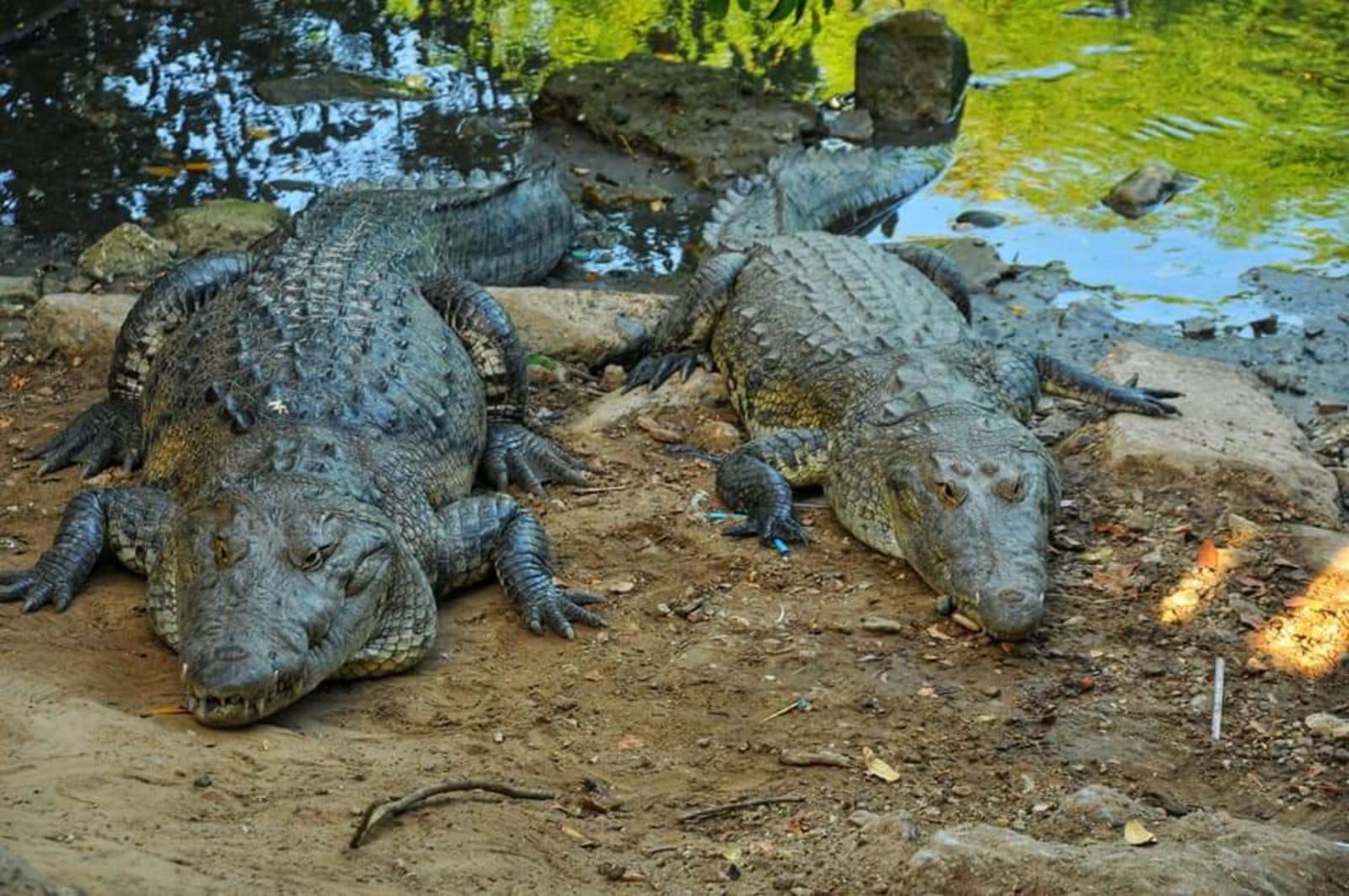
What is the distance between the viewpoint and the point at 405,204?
6996 millimetres

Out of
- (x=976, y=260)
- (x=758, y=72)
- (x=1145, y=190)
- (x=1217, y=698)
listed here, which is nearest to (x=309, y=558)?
(x=1217, y=698)

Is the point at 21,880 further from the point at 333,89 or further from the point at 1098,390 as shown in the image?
the point at 333,89

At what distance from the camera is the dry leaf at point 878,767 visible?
400 centimetres

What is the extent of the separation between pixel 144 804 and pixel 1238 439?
3.99m

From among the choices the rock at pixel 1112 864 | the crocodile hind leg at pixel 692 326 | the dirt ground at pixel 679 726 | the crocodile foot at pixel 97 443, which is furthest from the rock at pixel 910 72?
the rock at pixel 1112 864

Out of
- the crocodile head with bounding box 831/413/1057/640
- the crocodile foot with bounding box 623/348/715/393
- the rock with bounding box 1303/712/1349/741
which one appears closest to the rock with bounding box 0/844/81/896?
the crocodile head with bounding box 831/413/1057/640

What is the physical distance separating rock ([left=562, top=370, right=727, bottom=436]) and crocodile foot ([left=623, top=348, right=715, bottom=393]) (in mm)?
30

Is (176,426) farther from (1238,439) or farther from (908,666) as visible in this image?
(1238,439)

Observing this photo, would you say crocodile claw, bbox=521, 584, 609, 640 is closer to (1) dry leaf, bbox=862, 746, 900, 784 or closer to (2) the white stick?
(1) dry leaf, bbox=862, 746, 900, 784

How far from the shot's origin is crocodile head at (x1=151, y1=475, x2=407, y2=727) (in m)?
3.94

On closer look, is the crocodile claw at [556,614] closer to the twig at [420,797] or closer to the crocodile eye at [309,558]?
the crocodile eye at [309,558]

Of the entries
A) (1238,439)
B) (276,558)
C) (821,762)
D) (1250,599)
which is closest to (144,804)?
(276,558)

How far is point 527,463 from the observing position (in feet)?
19.8

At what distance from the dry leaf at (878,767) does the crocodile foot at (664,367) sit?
2.95m
